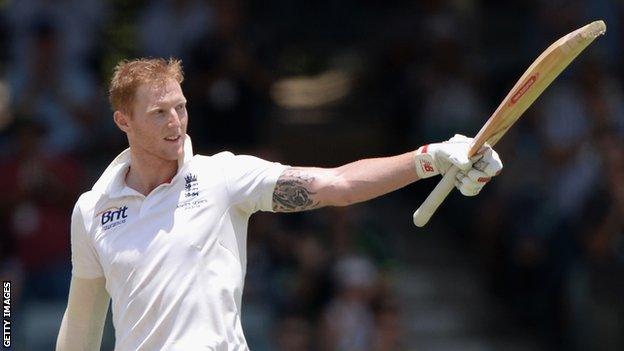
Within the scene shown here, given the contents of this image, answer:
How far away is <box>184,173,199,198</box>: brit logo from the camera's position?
16.6ft

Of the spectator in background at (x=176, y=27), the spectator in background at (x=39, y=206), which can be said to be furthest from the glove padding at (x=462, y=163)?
the spectator in background at (x=176, y=27)

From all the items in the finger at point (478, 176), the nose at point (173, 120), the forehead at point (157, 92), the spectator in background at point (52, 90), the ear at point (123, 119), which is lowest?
the finger at point (478, 176)

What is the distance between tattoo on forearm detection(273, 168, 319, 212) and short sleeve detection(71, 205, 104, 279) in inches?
28.0

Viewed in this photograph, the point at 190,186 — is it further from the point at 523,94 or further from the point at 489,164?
the point at 523,94

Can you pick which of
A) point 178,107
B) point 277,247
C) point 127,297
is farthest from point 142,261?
point 277,247

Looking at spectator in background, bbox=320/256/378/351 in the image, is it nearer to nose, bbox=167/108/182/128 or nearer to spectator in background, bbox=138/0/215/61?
spectator in background, bbox=138/0/215/61

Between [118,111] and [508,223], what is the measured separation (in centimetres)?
573

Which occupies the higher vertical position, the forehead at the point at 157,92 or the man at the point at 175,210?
the forehead at the point at 157,92

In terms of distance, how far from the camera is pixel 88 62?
9.97m

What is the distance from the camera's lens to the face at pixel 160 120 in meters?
5.05

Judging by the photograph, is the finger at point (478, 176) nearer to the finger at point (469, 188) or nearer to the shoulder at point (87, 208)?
the finger at point (469, 188)

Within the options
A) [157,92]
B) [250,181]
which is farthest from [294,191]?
[157,92]

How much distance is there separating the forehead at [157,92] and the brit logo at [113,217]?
404 millimetres

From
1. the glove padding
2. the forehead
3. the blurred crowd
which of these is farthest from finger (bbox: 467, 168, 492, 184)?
the blurred crowd
